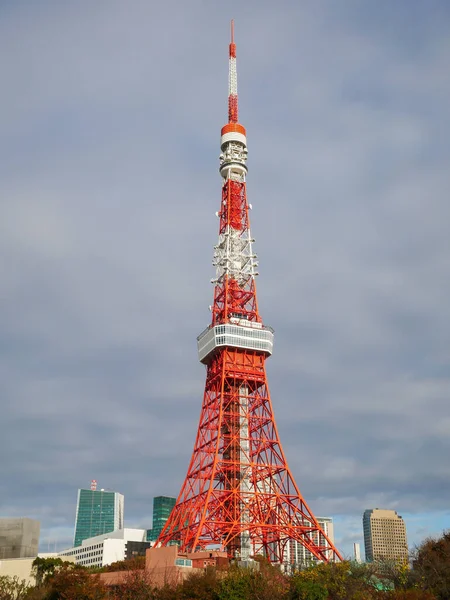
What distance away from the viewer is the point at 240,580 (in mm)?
45906

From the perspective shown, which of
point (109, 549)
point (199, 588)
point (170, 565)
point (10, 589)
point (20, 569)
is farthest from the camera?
point (109, 549)

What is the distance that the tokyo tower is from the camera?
70000mm

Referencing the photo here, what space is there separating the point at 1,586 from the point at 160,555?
1287 cm

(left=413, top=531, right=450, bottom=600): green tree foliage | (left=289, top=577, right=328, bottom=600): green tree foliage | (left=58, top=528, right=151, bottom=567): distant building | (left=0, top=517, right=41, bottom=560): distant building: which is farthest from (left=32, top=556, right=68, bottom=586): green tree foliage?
(left=58, top=528, right=151, bottom=567): distant building

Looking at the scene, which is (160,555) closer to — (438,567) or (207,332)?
(438,567)

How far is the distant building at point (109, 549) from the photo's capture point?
146875 mm

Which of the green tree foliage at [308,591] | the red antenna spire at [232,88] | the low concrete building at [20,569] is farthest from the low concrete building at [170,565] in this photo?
the red antenna spire at [232,88]

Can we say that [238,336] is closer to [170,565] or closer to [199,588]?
[170,565]

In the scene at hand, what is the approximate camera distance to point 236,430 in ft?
254

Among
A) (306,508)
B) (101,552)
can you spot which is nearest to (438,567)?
(306,508)

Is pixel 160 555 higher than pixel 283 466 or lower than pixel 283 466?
lower

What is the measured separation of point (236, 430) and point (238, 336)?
36.5 feet

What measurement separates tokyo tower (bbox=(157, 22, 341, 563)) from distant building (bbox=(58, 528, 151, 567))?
73140mm

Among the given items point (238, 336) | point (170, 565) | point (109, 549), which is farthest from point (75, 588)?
point (109, 549)
